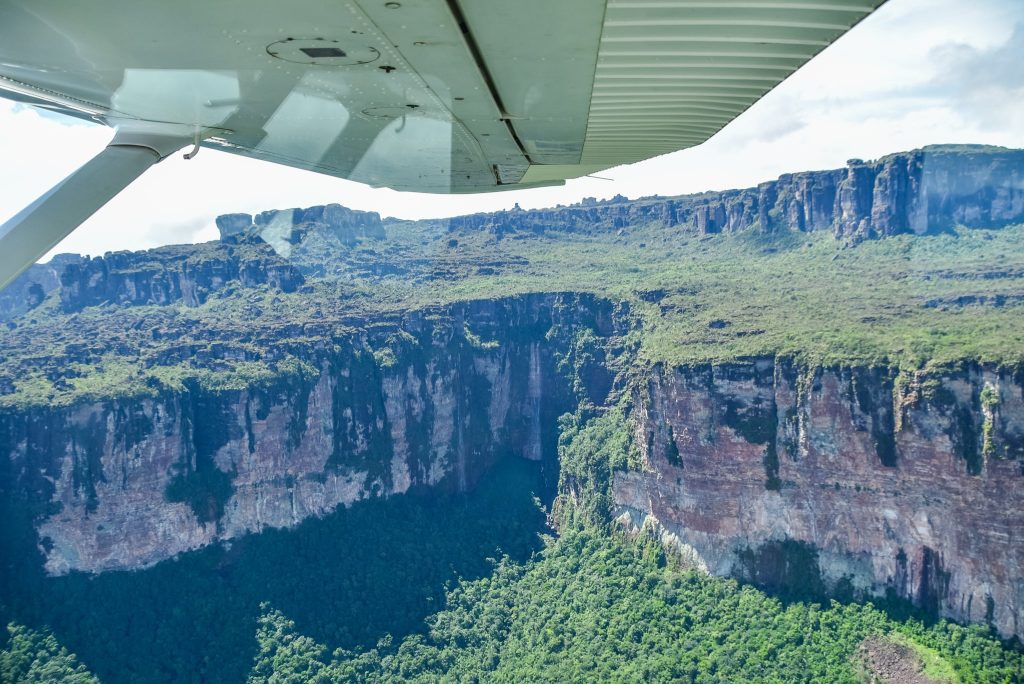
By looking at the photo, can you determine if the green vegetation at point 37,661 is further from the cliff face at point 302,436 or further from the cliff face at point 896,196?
the cliff face at point 896,196

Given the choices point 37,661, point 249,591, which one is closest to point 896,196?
point 249,591

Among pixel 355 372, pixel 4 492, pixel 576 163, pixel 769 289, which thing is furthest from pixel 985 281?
pixel 4 492

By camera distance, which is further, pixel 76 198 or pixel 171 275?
pixel 171 275

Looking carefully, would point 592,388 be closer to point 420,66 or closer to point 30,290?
point 30,290

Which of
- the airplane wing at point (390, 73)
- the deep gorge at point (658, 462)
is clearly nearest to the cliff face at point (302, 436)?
the deep gorge at point (658, 462)

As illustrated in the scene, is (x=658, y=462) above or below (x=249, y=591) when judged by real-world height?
above

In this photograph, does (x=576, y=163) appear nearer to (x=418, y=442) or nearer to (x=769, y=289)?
(x=418, y=442)
